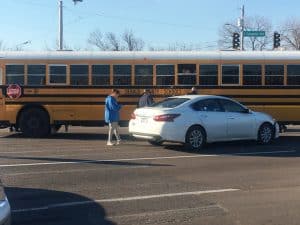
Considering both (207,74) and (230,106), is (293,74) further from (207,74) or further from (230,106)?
(230,106)

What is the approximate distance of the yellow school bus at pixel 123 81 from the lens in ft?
63.8

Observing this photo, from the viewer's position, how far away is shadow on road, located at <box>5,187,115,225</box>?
25.3ft

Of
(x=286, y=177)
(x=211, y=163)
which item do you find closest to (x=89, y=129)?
(x=211, y=163)

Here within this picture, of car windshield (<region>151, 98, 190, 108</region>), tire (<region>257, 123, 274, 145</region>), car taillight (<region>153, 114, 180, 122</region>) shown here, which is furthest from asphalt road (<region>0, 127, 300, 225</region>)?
car windshield (<region>151, 98, 190, 108</region>)

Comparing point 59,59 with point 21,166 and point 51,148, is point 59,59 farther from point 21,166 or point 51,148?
point 21,166

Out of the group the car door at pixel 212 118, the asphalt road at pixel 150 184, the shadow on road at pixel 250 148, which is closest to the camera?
the asphalt road at pixel 150 184

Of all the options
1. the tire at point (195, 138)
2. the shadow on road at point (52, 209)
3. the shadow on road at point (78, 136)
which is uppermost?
the tire at point (195, 138)

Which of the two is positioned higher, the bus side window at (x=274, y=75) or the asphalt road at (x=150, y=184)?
the bus side window at (x=274, y=75)

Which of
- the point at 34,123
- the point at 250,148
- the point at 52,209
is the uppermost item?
the point at 34,123

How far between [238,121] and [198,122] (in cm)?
142

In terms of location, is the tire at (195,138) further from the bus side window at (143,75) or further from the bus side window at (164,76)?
the bus side window at (143,75)

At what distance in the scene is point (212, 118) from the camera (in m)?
16.1

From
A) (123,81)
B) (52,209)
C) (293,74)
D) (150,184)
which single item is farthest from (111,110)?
(52,209)

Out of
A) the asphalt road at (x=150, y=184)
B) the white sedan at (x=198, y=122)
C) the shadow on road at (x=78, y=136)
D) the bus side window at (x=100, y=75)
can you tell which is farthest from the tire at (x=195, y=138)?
the bus side window at (x=100, y=75)
